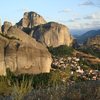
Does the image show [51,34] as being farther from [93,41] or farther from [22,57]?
[22,57]

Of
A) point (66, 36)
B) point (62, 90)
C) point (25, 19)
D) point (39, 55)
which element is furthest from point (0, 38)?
point (25, 19)

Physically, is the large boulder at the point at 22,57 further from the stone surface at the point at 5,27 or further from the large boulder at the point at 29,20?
the large boulder at the point at 29,20

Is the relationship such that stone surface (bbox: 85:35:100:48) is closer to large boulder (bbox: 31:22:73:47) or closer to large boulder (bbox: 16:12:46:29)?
large boulder (bbox: 31:22:73:47)

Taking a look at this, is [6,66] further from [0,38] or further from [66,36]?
[66,36]

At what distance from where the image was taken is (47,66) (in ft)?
203

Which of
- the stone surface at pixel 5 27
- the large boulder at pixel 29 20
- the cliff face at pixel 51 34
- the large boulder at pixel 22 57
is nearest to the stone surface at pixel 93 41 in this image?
the cliff face at pixel 51 34

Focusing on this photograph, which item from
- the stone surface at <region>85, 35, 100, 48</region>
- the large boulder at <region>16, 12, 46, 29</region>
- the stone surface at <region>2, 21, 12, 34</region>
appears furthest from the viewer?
the large boulder at <region>16, 12, 46, 29</region>

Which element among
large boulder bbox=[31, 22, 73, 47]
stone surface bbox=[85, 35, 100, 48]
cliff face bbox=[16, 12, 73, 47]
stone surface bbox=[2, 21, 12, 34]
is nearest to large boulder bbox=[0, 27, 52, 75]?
stone surface bbox=[2, 21, 12, 34]

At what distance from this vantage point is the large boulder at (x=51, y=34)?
127 m

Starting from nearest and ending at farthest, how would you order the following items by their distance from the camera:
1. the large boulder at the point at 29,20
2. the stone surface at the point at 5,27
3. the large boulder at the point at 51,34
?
the stone surface at the point at 5,27
the large boulder at the point at 51,34
the large boulder at the point at 29,20

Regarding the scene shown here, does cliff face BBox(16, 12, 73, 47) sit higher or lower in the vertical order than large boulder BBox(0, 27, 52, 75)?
higher

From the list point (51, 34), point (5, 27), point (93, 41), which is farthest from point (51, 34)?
point (5, 27)

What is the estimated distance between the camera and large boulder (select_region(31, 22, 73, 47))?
127 m

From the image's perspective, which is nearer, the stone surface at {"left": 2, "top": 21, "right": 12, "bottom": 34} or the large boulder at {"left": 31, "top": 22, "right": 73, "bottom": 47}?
the stone surface at {"left": 2, "top": 21, "right": 12, "bottom": 34}
